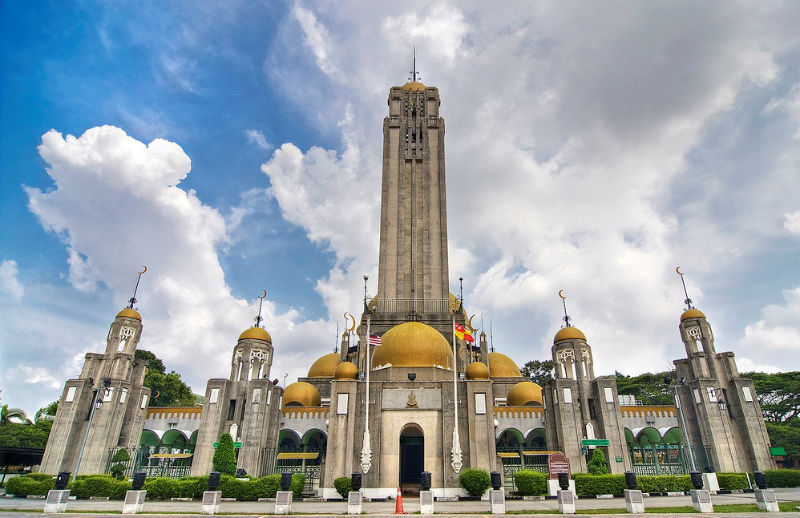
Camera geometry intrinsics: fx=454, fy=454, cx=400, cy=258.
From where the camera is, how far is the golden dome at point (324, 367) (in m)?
49.1

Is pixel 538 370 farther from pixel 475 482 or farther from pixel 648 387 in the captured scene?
pixel 475 482

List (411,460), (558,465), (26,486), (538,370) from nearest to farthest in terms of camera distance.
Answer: (558,465) → (26,486) → (411,460) → (538,370)

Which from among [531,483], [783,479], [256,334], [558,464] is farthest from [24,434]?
[783,479]

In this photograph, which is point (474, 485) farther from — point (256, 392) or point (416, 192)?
point (416, 192)

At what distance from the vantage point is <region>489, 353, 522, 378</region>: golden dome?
4812 centimetres

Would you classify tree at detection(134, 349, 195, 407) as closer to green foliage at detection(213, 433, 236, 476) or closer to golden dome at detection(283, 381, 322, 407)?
golden dome at detection(283, 381, 322, 407)

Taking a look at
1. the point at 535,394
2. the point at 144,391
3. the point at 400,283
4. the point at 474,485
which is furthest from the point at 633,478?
the point at 144,391

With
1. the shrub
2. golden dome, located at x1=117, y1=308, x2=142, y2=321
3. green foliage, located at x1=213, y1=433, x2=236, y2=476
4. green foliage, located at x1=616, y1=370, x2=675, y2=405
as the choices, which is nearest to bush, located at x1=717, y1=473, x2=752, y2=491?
the shrub

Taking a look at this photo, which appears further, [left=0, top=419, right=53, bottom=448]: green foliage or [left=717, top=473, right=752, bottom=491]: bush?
[left=0, top=419, right=53, bottom=448]: green foliage

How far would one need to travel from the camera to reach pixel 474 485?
78.0 feet

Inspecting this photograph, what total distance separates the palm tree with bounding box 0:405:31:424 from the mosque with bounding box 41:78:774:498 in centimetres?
2538

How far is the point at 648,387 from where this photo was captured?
64625 millimetres

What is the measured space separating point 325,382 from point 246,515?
29.8m

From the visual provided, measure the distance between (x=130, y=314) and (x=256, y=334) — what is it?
10606mm
